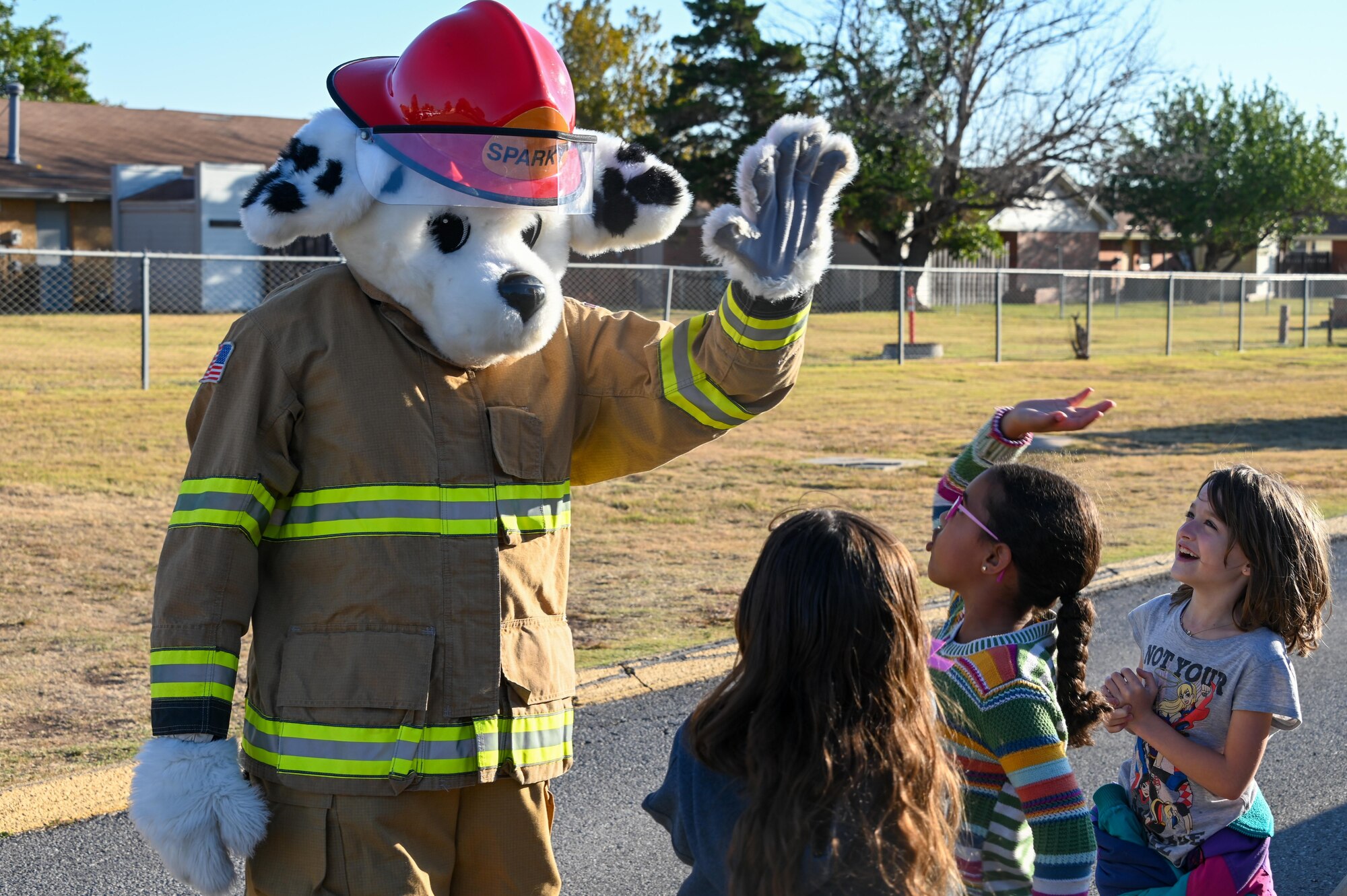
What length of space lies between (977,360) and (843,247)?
2393 centimetres

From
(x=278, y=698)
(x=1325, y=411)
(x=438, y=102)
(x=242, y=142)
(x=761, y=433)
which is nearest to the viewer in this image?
(x=278, y=698)

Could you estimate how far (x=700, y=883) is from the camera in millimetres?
2070

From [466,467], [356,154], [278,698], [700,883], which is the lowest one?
[700,883]

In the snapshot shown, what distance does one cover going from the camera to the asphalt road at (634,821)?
12.1 ft

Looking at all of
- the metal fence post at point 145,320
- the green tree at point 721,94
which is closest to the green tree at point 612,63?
the green tree at point 721,94

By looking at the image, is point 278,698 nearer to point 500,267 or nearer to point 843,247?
point 500,267

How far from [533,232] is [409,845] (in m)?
1.17

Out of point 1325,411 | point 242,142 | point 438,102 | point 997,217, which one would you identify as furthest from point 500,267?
point 997,217

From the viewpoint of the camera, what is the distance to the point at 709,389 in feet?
8.52

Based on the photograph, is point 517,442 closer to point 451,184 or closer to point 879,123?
point 451,184

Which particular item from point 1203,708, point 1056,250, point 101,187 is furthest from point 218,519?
point 1056,250

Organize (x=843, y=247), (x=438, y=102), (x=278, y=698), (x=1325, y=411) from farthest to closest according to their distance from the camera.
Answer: (x=843, y=247) < (x=1325, y=411) < (x=438, y=102) < (x=278, y=698)

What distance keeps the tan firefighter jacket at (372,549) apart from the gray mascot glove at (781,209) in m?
0.07

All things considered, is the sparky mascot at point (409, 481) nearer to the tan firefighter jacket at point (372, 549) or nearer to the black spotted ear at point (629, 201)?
the tan firefighter jacket at point (372, 549)
